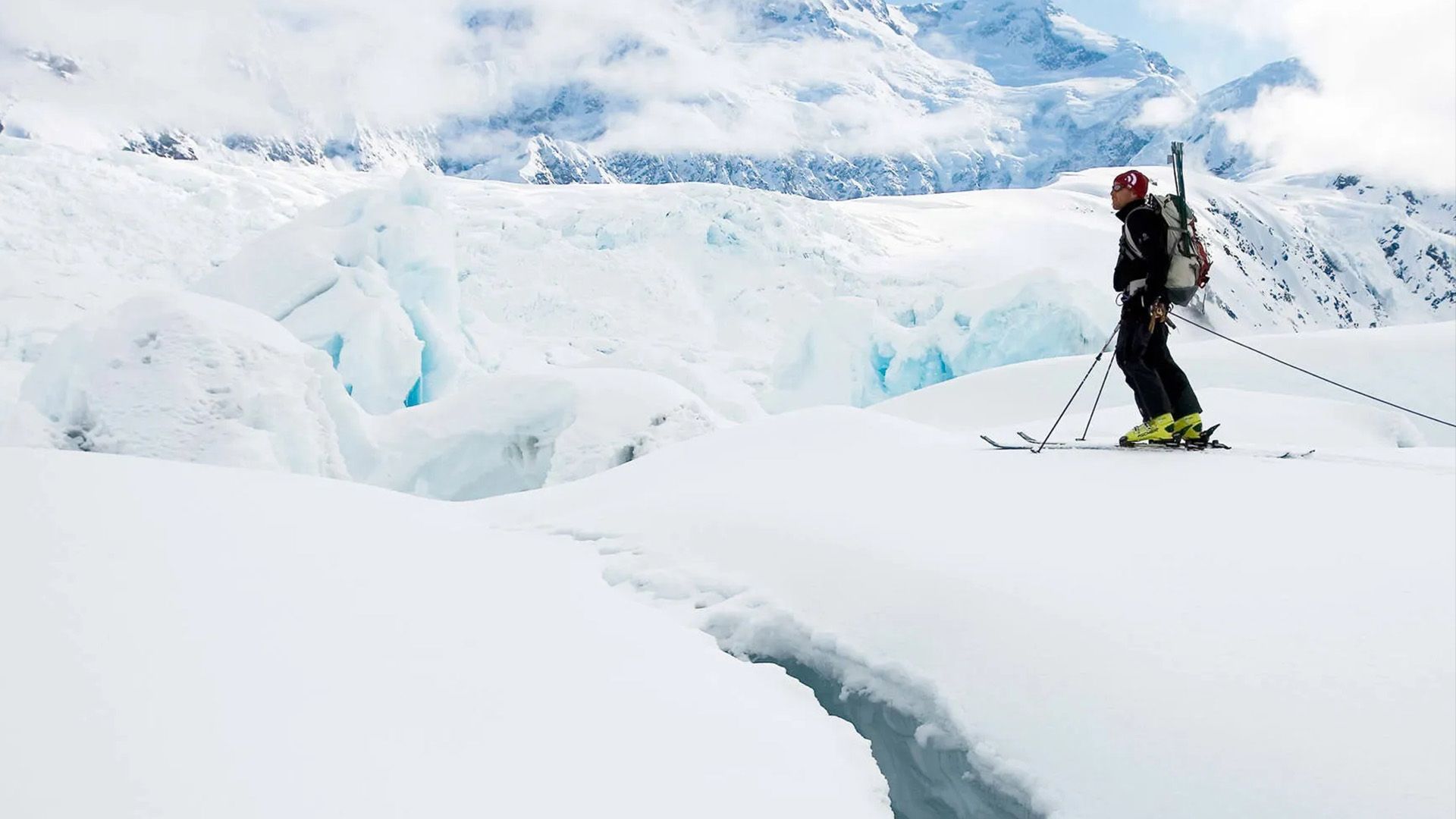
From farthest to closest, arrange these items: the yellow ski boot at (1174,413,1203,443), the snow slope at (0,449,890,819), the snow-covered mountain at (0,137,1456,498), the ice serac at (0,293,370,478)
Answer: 1. the snow-covered mountain at (0,137,1456,498)
2. the ice serac at (0,293,370,478)
3. the yellow ski boot at (1174,413,1203,443)
4. the snow slope at (0,449,890,819)

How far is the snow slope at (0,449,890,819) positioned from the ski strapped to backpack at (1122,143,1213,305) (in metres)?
2.66

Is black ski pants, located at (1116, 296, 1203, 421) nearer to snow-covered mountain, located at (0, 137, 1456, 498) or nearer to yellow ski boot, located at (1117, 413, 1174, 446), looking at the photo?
yellow ski boot, located at (1117, 413, 1174, 446)

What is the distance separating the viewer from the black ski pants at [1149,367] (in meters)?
4.00

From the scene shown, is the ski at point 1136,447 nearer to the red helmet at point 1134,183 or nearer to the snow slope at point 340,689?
the red helmet at point 1134,183

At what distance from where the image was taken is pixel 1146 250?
12.9 feet

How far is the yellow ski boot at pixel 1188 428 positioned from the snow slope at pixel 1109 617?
1.09 ft

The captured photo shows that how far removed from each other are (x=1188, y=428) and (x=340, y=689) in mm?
3722

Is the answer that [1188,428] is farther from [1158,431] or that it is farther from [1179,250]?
[1179,250]

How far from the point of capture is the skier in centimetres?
393

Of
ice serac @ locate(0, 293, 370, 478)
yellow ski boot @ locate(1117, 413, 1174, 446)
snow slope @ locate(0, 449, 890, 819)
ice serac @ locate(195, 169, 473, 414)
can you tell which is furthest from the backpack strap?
ice serac @ locate(195, 169, 473, 414)

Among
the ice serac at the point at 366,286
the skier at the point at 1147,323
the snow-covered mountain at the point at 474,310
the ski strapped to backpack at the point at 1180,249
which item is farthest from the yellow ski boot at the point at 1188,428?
the ice serac at the point at 366,286

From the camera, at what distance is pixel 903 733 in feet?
7.79

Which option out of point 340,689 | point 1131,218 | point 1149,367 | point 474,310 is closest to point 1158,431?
point 1149,367

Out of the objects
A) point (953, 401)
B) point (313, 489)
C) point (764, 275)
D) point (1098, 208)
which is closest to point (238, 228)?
point (764, 275)
